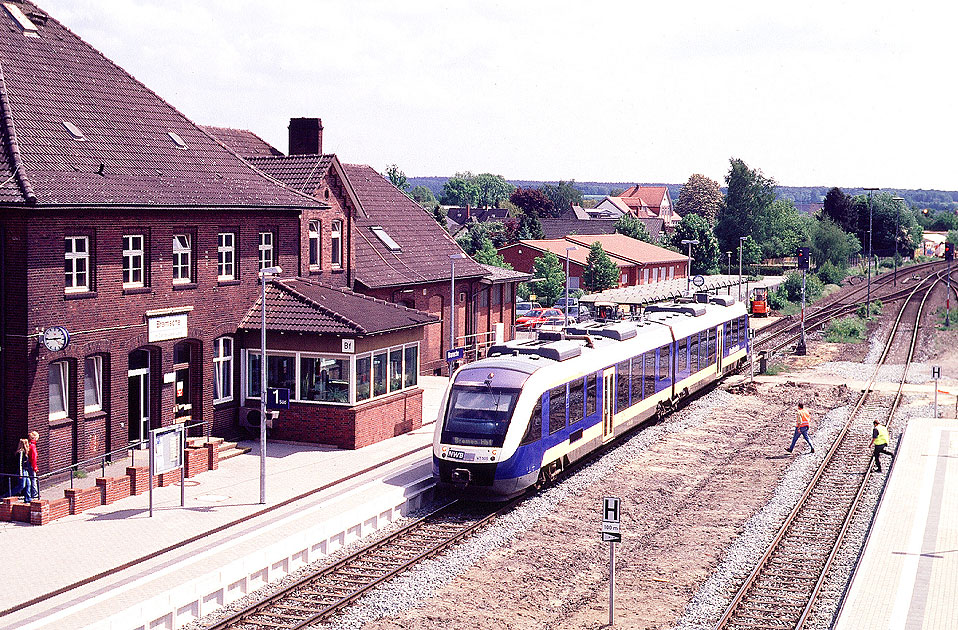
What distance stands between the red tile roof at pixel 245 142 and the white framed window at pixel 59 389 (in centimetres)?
1564

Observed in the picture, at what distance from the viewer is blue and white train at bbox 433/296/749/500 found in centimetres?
2261

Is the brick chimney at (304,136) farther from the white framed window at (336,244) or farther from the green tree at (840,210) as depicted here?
the green tree at (840,210)

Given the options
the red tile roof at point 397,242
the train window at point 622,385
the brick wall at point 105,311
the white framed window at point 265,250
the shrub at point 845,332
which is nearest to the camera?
the brick wall at point 105,311

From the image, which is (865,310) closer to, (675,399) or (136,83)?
(675,399)

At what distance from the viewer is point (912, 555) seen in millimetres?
19781

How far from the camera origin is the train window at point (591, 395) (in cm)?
2652

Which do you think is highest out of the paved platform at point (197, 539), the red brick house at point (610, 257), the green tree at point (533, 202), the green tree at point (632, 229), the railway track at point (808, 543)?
the green tree at point (533, 202)

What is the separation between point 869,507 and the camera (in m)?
24.3

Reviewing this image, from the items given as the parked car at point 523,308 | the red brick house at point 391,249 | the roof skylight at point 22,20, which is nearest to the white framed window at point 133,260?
the roof skylight at point 22,20

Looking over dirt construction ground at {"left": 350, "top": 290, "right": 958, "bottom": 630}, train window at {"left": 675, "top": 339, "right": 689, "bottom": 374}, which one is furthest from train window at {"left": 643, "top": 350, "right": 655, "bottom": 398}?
train window at {"left": 675, "top": 339, "right": 689, "bottom": 374}

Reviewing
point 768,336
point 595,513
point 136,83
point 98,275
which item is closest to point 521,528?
point 595,513

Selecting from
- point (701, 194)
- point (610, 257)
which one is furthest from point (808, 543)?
point (701, 194)

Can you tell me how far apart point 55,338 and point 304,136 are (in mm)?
19286

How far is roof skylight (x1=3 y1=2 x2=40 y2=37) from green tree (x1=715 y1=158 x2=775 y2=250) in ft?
300
